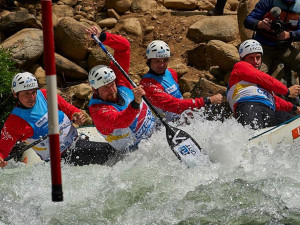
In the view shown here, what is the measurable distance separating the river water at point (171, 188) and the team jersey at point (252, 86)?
553 mm

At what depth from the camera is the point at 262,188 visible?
6.64m

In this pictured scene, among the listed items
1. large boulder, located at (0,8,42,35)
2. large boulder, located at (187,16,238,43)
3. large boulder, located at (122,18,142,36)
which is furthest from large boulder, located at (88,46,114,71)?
large boulder, located at (187,16,238,43)

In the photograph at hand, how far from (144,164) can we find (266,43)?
290 cm

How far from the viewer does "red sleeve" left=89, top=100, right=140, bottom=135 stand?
7008 mm

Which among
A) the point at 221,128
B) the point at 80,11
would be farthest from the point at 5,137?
the point at 80,11

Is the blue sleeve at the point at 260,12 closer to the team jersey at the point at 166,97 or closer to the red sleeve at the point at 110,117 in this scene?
the team jersey at the point at 166,97

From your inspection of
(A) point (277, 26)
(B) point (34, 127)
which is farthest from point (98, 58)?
(B) point (34, 127)

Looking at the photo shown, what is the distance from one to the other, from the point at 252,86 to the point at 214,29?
12.5 ft

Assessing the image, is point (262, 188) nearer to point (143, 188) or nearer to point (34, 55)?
point (143, 188)

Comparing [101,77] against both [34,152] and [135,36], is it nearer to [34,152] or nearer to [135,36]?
[34,152]

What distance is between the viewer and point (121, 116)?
23.2ft

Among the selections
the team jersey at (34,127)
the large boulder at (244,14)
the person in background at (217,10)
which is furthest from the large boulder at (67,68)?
the team jersey at (34,127)

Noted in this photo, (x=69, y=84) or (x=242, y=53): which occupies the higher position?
(x=242, y=53)

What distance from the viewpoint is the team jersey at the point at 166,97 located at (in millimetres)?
8055
